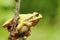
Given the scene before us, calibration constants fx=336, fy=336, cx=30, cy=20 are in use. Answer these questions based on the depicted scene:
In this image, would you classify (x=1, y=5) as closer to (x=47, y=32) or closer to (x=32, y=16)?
(x=47, y=32)

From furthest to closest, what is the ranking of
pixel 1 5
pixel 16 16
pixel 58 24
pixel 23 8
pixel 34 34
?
1. pixel 23 8
2. pixel 58 24
3. pixel 34 34
4. pixel 1 5
5. pixel 16 16

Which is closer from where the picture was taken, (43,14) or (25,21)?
(25,21)

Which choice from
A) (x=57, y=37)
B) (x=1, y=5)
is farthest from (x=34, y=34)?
(x=1, y=5)

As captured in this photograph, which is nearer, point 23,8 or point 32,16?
point 32,16

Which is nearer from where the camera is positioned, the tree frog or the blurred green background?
the tree frog

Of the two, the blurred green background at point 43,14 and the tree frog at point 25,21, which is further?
the blurred green background at point 43,14

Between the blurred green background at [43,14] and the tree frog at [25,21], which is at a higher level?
the blurred green background at [43,14]

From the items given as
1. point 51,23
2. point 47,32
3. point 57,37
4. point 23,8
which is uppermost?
point 23,8

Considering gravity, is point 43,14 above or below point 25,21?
above
